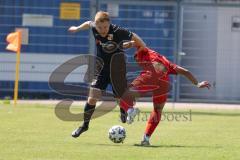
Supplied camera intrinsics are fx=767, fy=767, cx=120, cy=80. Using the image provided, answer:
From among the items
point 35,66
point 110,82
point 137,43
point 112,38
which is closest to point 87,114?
point 110,82

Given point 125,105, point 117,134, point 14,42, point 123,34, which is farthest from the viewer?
point 14,42

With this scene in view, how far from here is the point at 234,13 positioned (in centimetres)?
2677

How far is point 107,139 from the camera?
44.1ft

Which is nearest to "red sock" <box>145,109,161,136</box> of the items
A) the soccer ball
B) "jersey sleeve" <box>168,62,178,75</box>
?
the soccer ball

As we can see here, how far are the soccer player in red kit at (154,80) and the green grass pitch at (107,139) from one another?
1.37 ft

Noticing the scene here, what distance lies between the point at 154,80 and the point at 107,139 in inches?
52.3

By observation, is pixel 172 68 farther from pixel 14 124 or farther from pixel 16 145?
pixel 14 124

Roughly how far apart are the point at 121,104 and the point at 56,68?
13124mm

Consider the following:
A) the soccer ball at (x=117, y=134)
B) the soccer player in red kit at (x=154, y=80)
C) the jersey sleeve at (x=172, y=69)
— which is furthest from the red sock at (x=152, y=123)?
the jersey sleeve at (x=172, y=69)

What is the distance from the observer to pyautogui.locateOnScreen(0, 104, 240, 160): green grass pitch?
35.7 ft

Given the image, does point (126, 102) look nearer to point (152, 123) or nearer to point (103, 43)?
point (152, 123)

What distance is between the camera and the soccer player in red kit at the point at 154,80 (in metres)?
12.7

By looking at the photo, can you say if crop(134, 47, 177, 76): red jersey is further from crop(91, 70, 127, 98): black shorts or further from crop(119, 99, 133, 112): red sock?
crop(119, 99, 133, 112): red sock

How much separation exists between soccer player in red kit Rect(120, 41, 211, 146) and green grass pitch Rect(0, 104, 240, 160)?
42 cm
